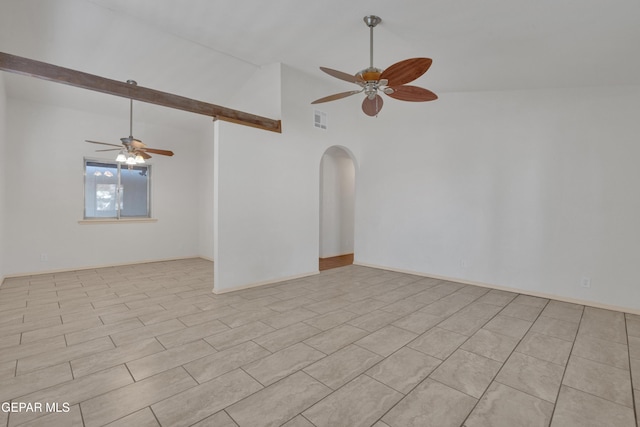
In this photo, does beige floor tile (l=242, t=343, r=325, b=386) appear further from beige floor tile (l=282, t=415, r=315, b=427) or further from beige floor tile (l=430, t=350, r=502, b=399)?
beige floor tile (l=430, t=350, r=502, b=399)

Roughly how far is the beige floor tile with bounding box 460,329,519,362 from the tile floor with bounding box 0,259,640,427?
0.02 metres

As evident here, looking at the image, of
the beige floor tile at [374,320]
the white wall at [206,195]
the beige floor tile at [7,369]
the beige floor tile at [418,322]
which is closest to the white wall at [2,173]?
the white wall at [206,195]

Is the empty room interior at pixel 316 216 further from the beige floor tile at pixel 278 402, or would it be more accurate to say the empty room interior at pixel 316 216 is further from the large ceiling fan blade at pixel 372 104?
the large ceiling fan blade at pixel 372 104

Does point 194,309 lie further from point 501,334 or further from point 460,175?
point 460,175

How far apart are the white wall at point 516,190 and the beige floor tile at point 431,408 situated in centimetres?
314

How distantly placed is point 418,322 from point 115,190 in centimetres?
635

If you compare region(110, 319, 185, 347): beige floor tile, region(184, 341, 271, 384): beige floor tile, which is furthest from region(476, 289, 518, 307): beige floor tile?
region(110, 319, 185, 347): beige floor tile

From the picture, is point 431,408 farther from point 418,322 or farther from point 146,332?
point 146,332

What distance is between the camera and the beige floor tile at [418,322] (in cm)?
302

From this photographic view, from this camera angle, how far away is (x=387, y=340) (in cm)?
274

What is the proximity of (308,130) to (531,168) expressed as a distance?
11.3 ft

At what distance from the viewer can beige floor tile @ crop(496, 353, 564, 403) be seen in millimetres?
2038

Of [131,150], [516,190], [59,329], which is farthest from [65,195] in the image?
[516,190]

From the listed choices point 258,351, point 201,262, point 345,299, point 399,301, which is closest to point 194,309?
point 258,351
